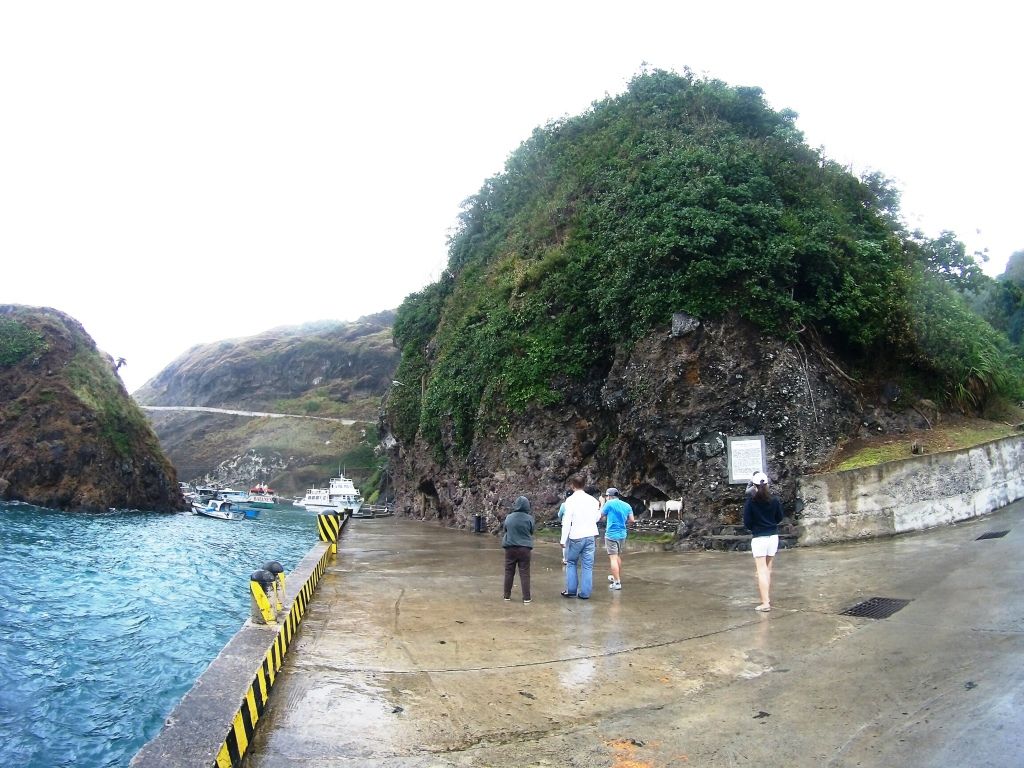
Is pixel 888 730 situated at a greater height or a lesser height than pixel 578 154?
lesser

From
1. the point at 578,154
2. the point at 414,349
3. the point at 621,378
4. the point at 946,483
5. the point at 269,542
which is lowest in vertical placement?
the point at 269,542

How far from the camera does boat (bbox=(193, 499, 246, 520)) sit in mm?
48625

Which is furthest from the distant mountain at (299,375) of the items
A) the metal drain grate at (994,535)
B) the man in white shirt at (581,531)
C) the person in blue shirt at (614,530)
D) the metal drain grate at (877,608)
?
the metal drain grate at (877,608)

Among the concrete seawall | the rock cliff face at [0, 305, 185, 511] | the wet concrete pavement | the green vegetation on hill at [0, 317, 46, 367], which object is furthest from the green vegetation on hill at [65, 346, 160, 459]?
the concrete seawall

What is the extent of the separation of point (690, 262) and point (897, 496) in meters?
6.44

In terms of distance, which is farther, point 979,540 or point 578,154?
point 578,154

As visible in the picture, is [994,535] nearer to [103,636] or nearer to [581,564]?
[581,564]

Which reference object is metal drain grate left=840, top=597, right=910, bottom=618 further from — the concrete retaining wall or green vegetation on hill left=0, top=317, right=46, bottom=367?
green vegetation on hill left=0, top=317, right=46, bottom=367

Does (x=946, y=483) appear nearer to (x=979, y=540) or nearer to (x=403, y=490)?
(x=979, y=540)

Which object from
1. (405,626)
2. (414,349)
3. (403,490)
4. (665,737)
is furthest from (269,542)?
(665,737)

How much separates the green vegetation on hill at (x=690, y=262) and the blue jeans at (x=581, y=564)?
7983mm

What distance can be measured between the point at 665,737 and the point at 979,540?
8375 mm

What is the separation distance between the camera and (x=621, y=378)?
17453mm

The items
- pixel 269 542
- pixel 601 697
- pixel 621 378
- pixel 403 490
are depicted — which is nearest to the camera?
pixel 601 697
